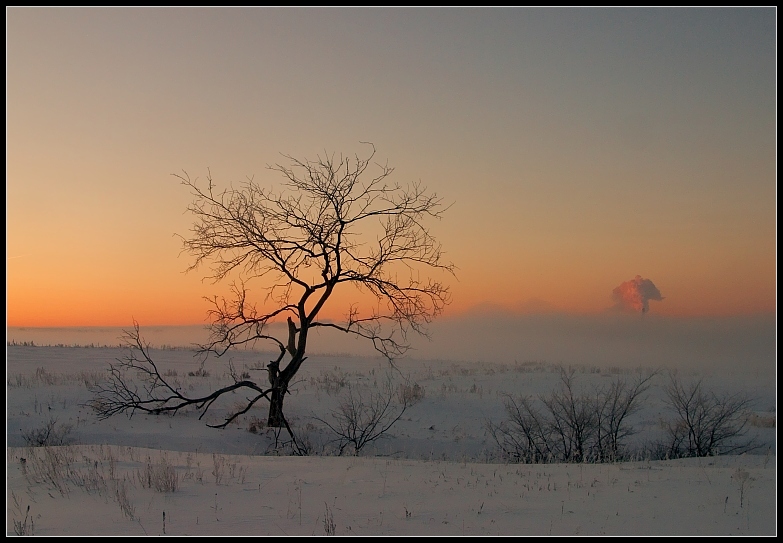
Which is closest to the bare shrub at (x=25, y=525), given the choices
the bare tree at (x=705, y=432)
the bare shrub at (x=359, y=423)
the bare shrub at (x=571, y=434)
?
the bare shrub at (x=359, y=423)

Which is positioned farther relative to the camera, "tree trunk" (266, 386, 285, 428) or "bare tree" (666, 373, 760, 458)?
"tree trunk" (266, 386, 285, 428)

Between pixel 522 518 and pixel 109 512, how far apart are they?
15.2 ft

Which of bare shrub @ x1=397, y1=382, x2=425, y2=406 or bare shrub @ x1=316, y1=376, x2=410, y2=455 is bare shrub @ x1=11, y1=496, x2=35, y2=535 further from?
bare shrub @ x1=397, y1=382, x2=425, y2=406

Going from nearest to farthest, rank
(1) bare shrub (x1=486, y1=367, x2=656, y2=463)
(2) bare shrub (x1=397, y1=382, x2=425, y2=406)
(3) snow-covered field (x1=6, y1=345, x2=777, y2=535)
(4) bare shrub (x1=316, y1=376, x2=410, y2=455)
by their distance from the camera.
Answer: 1. (3) snow-covered field (x1=6, y1=345, x2=777, y2=535)
2. (1) bare shrub (x1=486, y1=367, x2=656, y2=463)
3. (4) bare shrub (x1=316, y1=376, x2=410, y2=455)
4. (2) bare shrub (x1=397, y1=382, x2=425, y2=406)

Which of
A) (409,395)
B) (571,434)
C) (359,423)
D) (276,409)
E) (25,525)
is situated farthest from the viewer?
(409,395)

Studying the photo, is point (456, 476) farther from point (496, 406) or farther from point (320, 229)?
point (496, 406)

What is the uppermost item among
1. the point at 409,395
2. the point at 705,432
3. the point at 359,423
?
the point at 409,395

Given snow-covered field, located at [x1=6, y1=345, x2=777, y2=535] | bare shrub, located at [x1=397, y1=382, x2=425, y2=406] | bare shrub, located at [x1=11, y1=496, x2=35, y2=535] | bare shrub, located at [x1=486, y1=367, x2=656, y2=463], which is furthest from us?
bare shrub, located at [x1=397, y1=382, x2=425, y2=406]

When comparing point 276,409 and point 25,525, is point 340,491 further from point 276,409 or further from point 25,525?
point 276,409

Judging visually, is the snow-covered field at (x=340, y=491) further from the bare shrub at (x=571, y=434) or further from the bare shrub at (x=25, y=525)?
the bare shrub at (x=571, y=434)

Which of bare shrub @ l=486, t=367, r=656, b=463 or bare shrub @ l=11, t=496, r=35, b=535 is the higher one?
bare shrub @ l=11, t=496, r=35, b=535

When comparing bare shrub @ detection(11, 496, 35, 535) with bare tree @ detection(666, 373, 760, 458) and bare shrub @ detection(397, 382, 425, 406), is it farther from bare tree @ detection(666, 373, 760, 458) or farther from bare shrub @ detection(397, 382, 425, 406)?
bare shrub @ detection(397, 382, 425, 406)

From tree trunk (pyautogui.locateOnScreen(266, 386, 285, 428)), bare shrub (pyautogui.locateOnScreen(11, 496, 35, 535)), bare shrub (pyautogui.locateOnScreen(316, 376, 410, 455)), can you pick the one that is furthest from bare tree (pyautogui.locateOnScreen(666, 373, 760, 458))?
bare shrub (pyautogui.locateOnScreen(11, 496, 35, 535))

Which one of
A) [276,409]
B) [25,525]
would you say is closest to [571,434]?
[276,409]
